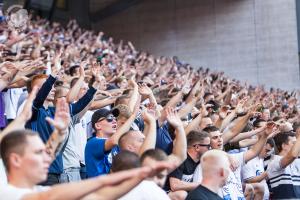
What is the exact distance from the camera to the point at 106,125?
6805 mm

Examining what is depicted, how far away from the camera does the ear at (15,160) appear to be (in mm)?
3779

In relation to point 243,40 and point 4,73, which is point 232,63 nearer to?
point 243,40

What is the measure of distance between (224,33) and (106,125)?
21580 millimetres

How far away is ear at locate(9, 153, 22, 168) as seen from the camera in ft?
12.4

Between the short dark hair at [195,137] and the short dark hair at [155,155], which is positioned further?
the short dark hair at [195,137]

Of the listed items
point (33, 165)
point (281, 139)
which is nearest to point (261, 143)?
point (281, 139)

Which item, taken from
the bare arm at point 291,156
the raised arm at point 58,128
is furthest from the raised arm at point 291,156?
the raised arm at point 58,128

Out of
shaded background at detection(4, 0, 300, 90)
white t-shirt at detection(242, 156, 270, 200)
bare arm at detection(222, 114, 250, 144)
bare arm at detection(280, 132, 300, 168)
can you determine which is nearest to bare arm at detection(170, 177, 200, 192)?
bare arm at detection(222, 114, 250, 144)

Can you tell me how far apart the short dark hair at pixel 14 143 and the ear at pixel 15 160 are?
0.02 meters

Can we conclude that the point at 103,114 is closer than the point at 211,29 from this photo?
Yes

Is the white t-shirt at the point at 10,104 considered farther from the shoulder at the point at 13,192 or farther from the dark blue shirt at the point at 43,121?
the shoulder at the point at 13,192

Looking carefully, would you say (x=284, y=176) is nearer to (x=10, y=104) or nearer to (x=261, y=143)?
(x=261, y=143)

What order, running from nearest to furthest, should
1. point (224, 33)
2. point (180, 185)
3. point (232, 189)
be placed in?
point (180, 185) → point (232, 189) → point (224, 33)

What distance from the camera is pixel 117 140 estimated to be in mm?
6000
